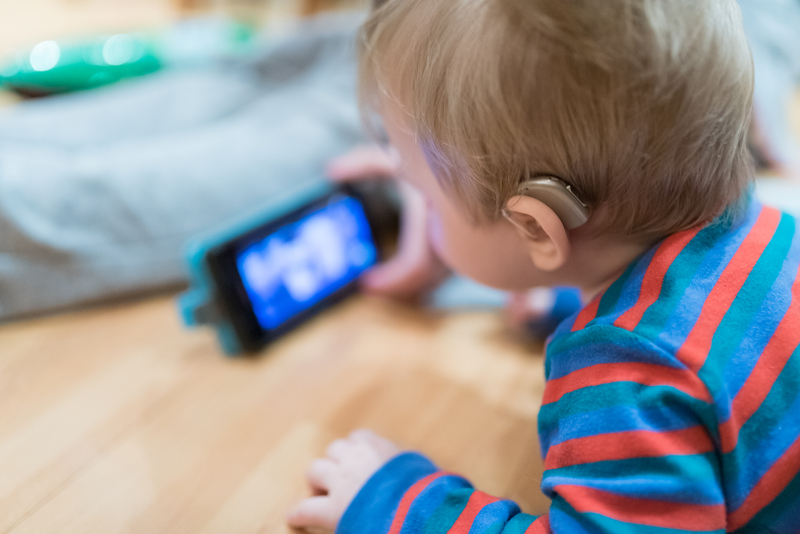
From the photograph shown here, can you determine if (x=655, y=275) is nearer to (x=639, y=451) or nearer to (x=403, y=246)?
(x=639, y=451)

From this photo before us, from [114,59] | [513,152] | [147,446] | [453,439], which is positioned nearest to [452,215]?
[513,152]

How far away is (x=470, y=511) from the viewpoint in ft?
1.25

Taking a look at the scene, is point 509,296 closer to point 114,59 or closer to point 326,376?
point 326,376

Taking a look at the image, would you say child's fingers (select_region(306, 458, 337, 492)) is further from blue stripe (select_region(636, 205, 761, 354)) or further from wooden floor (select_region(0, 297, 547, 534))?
blue stripe (select_region(636, 205, 761, 354))

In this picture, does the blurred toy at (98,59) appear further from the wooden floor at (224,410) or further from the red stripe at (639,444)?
the red stripe at (639,444)

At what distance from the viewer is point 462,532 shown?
14.6 inches

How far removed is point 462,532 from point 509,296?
0.32 m

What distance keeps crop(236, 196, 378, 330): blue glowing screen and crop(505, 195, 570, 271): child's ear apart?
306 millimetres

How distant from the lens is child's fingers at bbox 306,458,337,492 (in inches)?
17.5

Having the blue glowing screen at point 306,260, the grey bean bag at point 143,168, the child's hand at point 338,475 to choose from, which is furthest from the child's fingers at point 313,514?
the grey bean bag at point 143,168

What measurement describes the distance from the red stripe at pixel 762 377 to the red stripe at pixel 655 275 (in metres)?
0.07

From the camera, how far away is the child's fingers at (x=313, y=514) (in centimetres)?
42

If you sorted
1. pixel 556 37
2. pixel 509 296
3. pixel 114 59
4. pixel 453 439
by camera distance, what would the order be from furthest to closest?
pixel 114 59 < pixel 509 296 < pixel 453 439 < pixel 556 37

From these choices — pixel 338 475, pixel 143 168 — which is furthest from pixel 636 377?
pixel 143 168
